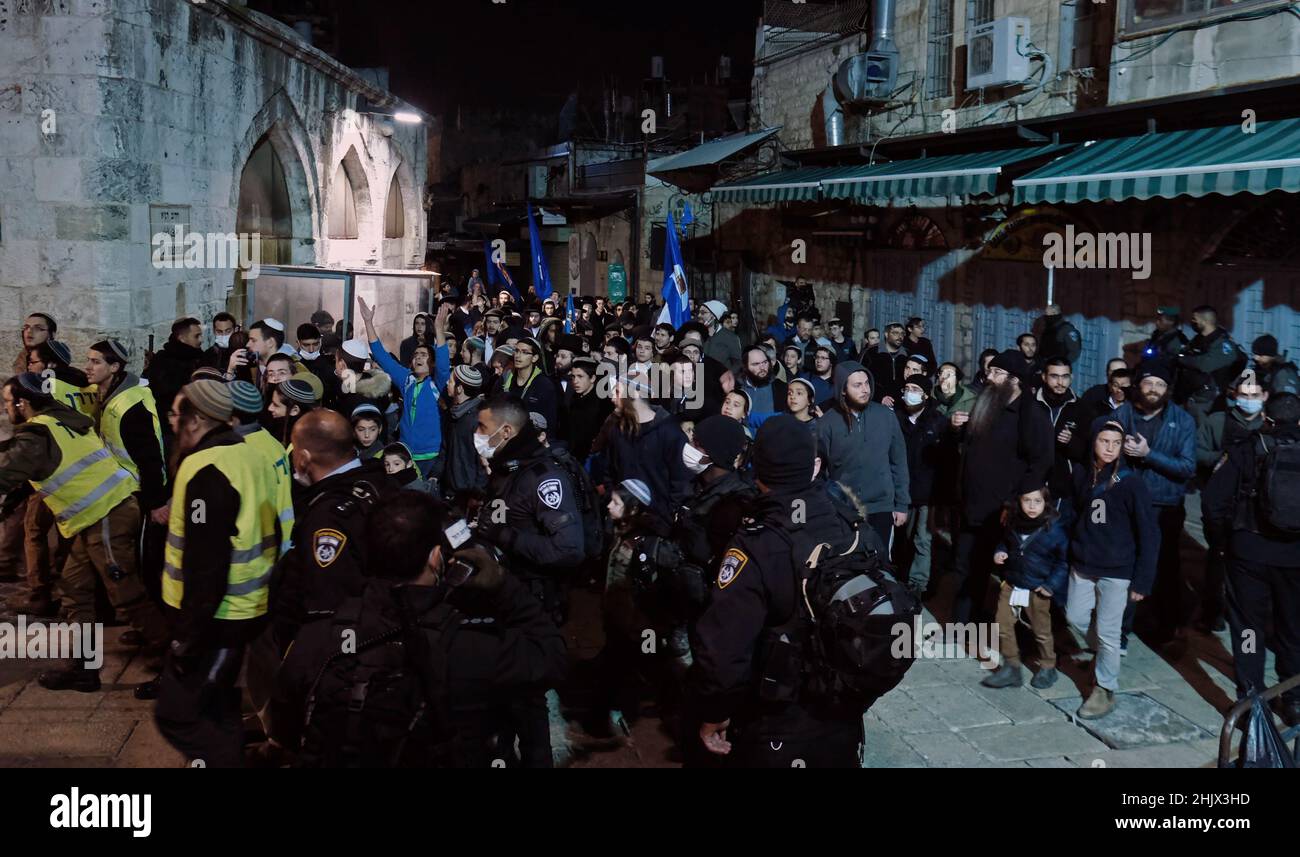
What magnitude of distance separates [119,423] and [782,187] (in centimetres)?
1231

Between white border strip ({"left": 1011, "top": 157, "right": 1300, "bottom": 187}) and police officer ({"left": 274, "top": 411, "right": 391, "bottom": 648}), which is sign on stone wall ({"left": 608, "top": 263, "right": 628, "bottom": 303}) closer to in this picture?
white border strip ({"left": 1011, "top": 157, "right": 1300, "bottom": 187})

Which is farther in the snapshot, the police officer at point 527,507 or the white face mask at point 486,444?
the white face mask at point 486,444

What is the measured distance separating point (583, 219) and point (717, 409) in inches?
934

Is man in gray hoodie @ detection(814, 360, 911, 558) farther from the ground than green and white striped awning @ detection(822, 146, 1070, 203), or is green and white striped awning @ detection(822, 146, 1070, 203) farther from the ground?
green and white striped awning @ detection(822, 146, 1070, 203)

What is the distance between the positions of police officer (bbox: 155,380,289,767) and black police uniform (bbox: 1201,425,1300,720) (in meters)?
5.07

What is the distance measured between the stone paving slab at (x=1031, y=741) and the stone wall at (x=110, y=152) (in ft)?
28.3

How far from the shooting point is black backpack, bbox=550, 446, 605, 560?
5.29 meters

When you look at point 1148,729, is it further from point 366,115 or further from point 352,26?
point 352,26

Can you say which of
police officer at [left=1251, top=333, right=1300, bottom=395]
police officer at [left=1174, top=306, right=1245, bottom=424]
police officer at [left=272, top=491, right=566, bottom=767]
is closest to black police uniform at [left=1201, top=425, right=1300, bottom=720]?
police officer at [left=1251, top=333, right=1300, bottom=395]

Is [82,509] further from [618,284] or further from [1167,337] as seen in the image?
[618,284]

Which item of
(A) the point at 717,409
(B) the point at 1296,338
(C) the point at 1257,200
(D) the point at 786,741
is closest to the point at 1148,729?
(D) the point at 786,741

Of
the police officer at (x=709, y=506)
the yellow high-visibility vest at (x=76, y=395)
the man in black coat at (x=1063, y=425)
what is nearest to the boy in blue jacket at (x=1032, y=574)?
the man in black coat at (x=1063, y=425)

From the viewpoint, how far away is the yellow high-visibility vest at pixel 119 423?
6262 mm

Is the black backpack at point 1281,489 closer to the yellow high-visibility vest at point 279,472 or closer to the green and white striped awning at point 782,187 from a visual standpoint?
the yellow high-visibility vest at point 279,472
